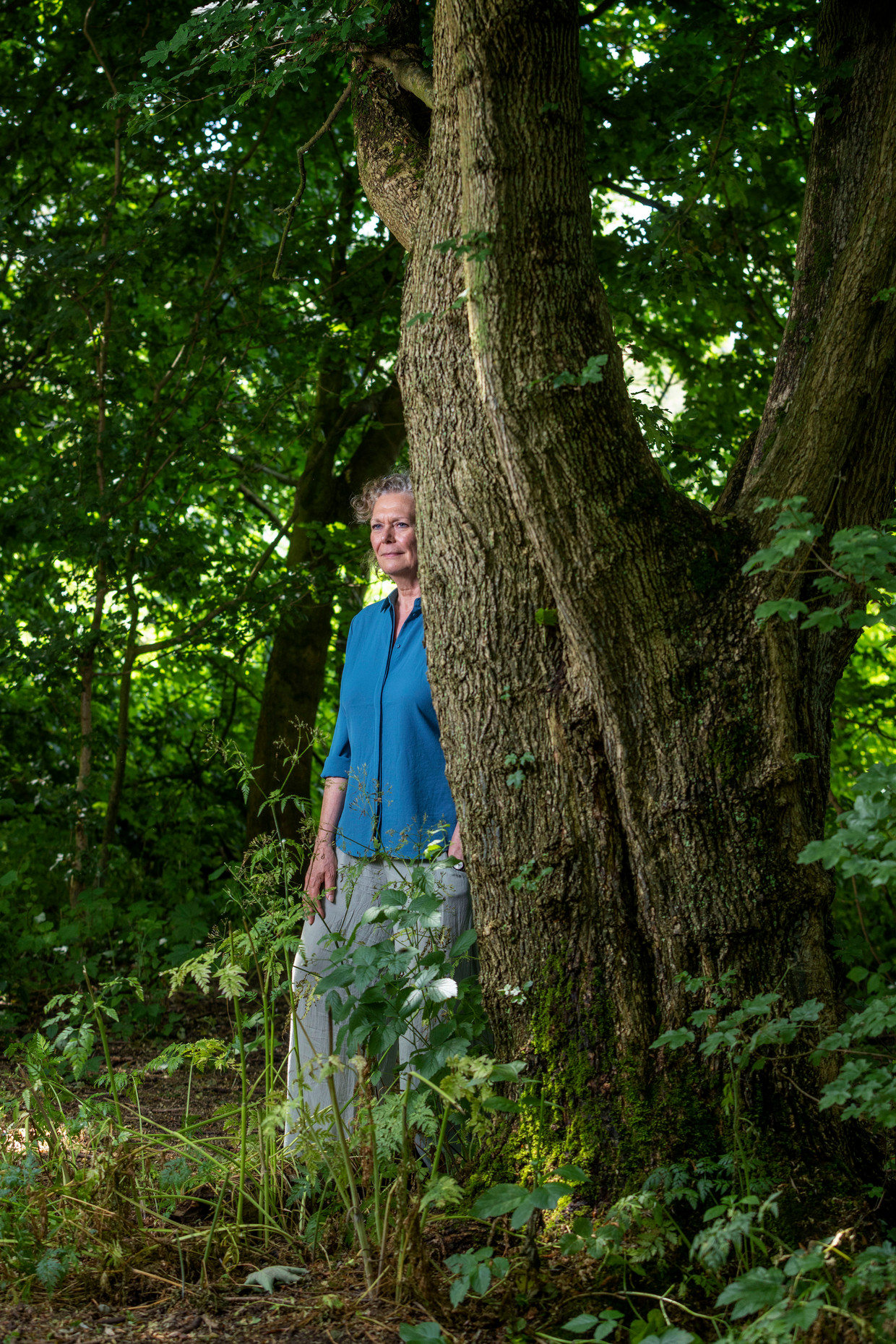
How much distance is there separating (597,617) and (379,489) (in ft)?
4.24

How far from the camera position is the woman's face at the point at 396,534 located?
3.53 metres

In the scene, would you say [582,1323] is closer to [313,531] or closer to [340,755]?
[340,755]

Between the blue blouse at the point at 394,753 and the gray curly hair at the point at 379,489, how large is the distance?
364 mm

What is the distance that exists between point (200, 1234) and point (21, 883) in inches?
150

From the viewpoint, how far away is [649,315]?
25.7 ft

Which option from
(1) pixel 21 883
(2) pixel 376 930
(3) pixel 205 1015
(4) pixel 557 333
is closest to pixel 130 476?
(1) pixel 21 883

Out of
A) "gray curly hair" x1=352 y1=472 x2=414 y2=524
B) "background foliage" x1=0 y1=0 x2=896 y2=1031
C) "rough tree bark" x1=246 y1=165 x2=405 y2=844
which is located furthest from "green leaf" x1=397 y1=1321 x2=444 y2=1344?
"rough tree bark" x1=246 y1=165 x2=405 y2=844

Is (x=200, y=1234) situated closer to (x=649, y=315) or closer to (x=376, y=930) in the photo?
(x=376, y=930)

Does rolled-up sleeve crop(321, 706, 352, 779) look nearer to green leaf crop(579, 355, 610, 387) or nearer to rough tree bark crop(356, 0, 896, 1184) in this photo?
rough tree bark crop(356, 0, 896, 1184)

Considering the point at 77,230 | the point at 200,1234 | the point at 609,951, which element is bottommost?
the point at 200,1234

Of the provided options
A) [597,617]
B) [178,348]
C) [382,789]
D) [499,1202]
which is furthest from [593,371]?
[178,348]

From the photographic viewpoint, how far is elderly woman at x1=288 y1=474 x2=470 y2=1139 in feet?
11.0

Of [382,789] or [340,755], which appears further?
[340,755]

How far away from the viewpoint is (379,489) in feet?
12.1
